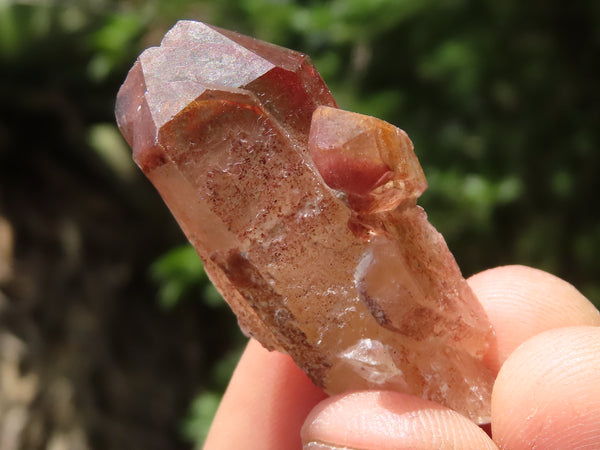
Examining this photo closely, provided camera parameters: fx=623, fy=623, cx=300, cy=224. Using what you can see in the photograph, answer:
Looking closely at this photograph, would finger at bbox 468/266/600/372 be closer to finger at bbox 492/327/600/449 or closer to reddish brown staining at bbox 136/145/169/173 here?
finger at bbox 492/327/600/449

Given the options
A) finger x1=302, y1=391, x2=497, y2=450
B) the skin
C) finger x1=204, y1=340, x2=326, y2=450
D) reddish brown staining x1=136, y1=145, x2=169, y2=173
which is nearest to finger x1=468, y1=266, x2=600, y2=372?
the skin

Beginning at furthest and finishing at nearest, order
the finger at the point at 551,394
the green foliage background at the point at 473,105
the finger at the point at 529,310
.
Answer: the green foliage background at the point at 473,105, the finger at the point at 529,310, the finger at the point at 551,394

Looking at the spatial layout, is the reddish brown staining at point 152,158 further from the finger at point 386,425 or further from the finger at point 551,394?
the finger at point 551,394

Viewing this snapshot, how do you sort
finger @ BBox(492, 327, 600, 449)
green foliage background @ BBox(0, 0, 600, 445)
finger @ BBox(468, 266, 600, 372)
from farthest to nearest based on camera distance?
1. green foliage background @ BBox(0, 0, 600, 445)
2. finger @ BBox(468, 266, 600, 372)
3. finger @ BBox(492, 327, 600, 449)

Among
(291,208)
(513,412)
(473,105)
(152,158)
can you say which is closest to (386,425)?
(513,412)

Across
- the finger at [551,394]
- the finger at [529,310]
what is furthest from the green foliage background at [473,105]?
the finger at [551,394]

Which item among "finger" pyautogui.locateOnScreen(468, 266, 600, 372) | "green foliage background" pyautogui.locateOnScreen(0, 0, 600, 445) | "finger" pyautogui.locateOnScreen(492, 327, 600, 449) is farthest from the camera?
"green foliage background" pyautogui.locateOnScreen(0, 0, 600, 445)
